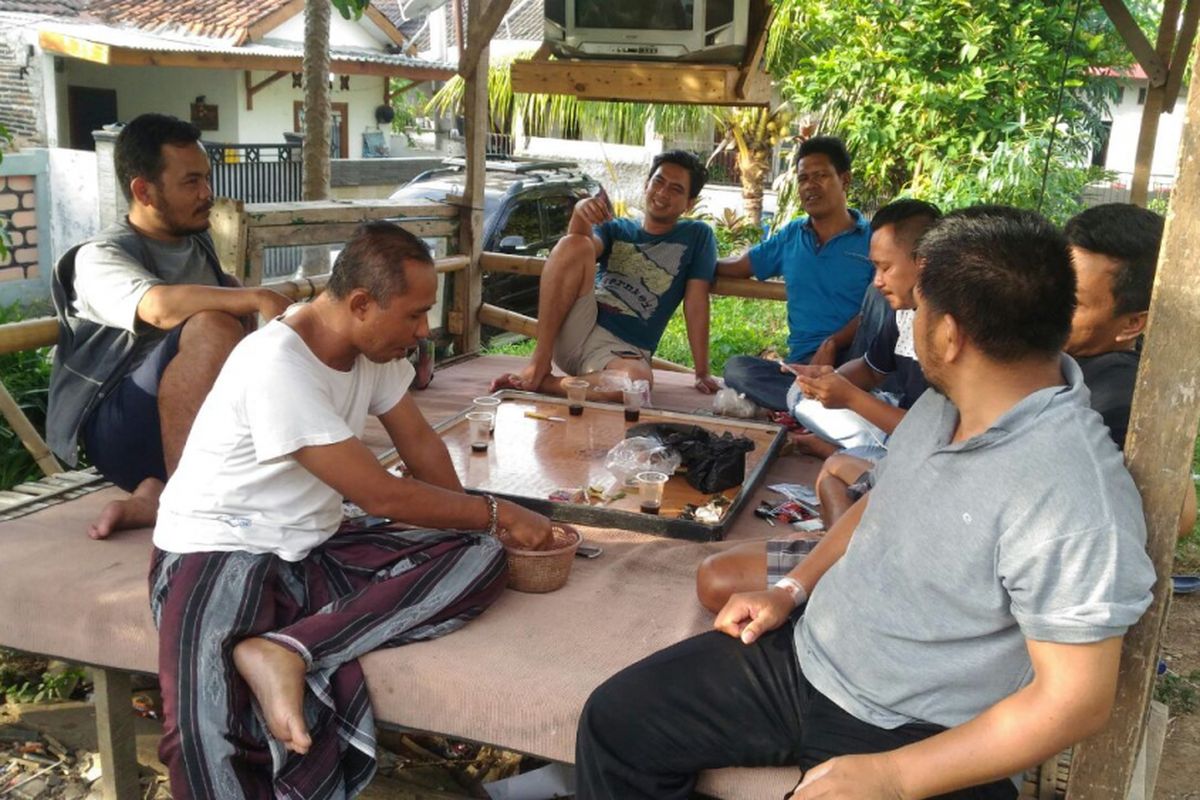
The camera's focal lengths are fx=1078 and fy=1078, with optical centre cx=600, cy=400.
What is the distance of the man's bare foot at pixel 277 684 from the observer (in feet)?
7.61

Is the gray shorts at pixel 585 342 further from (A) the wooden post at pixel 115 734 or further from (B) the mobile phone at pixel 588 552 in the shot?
(A) the wooden post at pixel 115 734

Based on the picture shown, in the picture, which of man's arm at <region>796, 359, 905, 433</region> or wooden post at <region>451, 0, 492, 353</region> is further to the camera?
wooden post at <region>451, 0, 492, 353</region>

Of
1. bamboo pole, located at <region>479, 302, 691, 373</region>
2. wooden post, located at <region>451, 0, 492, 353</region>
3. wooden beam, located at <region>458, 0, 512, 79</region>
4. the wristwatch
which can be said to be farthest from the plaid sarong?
wooden post, located at <region>451, 0, 492, 353</region>

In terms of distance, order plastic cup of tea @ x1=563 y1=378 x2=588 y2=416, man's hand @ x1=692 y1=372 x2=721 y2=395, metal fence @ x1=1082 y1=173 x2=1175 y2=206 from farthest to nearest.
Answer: metal fence @ x1=1082 y1=173 x2=1175 y2=206, man's hand @ x1=692 y1=372 x2=721 y2=395, plastic cup of tea @ x1=563 y1=378 x2=588 y2=416

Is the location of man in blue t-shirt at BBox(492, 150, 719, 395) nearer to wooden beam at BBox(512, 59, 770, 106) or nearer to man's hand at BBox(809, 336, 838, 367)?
wooden beam at BBox(512, 59, 770, 106)

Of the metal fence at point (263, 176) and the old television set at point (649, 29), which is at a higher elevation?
the old television set at point (649, 29)

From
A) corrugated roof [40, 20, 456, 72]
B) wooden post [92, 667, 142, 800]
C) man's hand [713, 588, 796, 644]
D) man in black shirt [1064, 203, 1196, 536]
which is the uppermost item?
corrugated roof [40, 20, 456, 72]

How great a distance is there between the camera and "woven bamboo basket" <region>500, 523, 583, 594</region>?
288cm

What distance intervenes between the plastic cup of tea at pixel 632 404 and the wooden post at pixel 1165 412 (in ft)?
7.88

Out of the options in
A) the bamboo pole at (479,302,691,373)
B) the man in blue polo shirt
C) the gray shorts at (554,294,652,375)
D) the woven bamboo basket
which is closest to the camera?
the woven bamboo basket

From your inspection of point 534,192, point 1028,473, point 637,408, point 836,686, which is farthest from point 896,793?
point 534,192

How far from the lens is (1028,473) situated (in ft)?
5.87

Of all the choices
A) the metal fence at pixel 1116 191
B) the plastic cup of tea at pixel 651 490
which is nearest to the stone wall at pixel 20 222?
the plastic cup of tea at pixel 651 490

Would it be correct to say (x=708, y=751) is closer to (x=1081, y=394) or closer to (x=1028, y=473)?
(x=1028, y=473)
